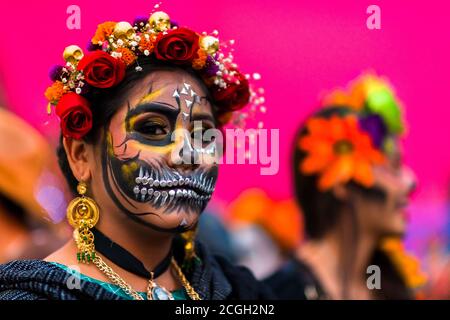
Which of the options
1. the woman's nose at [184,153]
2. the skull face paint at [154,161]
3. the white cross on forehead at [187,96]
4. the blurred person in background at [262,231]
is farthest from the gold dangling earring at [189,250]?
the blurred person in background at [262,231]

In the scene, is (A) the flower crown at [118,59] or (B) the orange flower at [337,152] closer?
(A) the flower crown at [118,59]

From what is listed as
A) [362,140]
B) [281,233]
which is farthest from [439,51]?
[362,140]

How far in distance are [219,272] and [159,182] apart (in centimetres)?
69

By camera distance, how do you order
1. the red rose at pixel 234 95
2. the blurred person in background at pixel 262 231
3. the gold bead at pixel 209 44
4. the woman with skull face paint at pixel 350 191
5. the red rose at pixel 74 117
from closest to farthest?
the red rose at pixel 74 117
the gold bead at pixel 209 44
the red rose at pixel 234 95
the woman with skull face paint at pixel 350 191
the blurred person in background at pixel 262 231

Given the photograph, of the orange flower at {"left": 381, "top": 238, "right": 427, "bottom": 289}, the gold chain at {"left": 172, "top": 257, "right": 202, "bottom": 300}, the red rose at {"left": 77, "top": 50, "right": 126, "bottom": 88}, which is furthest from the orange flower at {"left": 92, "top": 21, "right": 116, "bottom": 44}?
the orange flower at {"left": 381, "top": 238, "right": 427, "bottom": 289}

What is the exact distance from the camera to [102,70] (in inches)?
109

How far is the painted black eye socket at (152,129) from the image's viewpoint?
2.80 meters

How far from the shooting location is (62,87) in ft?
9.39

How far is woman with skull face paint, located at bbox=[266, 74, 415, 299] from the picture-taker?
16.0 ft

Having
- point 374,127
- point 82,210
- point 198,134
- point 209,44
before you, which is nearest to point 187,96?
point 198,134

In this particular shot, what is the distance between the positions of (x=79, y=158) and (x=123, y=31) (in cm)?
50

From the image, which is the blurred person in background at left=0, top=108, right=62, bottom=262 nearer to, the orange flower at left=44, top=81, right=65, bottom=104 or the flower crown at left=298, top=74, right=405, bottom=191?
the flower crown at left=298, top=74, right=405, bottom=191

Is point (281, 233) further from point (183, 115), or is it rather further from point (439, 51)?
point (183, 115)

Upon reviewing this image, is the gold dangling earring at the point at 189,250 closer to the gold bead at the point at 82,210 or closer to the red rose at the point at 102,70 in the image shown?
the gold bead at the point at 82,210
